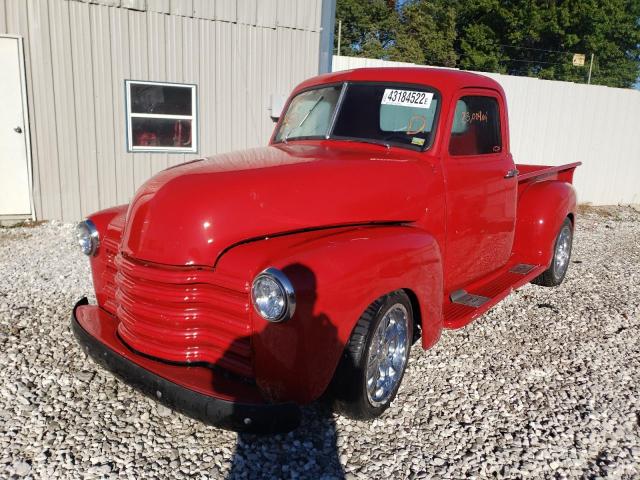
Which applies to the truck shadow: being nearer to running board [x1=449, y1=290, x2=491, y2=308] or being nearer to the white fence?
running board [x1=449, y1=290, x2=491, y2=308]

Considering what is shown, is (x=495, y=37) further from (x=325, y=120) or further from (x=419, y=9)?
(x=325, y=120)

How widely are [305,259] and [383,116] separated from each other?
1705 mm

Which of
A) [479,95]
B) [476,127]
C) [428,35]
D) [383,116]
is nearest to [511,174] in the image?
[476,127]

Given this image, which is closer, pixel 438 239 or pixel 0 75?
pixel 438 239

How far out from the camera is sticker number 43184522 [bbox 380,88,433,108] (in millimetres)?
3889

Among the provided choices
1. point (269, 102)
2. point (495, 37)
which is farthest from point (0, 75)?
point (495, 37)

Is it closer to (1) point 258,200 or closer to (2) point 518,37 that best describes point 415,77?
(1) point 258,200

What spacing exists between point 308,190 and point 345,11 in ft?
111

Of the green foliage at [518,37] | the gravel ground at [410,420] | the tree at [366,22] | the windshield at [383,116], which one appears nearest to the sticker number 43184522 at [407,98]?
the windshield at [383,116]

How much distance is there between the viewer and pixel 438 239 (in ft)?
12.2

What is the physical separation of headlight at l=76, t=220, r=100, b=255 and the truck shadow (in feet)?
4.98

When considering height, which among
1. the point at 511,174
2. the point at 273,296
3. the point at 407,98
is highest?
the point at 407,98

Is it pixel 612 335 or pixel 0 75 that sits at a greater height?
pixel 0 75

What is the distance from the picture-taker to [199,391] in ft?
8.33
